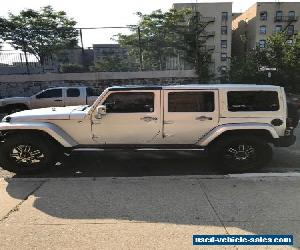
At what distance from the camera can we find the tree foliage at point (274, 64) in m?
19.0

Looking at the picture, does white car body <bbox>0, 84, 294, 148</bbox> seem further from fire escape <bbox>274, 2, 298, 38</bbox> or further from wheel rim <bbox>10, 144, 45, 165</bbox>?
fire escape <bbox>274, 2, 298, 38</bbox>

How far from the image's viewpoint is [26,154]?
6.51 meters

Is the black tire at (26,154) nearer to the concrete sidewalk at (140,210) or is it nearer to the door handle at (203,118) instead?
the concrete sidewalk at (140,210)

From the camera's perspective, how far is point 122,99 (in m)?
6.57

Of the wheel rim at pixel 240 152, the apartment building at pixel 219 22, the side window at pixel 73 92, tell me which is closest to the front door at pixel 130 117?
the wheel rim at pixel 240 152

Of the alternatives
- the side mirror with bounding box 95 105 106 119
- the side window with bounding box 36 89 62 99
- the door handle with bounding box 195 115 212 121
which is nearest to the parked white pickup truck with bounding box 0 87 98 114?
the side window with bounding box 36 89 62 99

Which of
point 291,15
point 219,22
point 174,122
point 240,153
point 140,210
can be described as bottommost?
point 140,210

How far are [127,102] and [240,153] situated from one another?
2.26 metres

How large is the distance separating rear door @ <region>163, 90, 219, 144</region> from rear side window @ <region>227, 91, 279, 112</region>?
0.99ft

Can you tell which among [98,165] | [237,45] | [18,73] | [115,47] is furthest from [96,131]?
[237,45]

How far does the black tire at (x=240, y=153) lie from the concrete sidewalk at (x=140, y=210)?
43 centimetres

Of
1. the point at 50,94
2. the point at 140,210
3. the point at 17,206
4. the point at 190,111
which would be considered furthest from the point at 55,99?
the point at 140,210

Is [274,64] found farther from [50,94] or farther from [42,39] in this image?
[42,39]

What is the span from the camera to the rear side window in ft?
21.4
